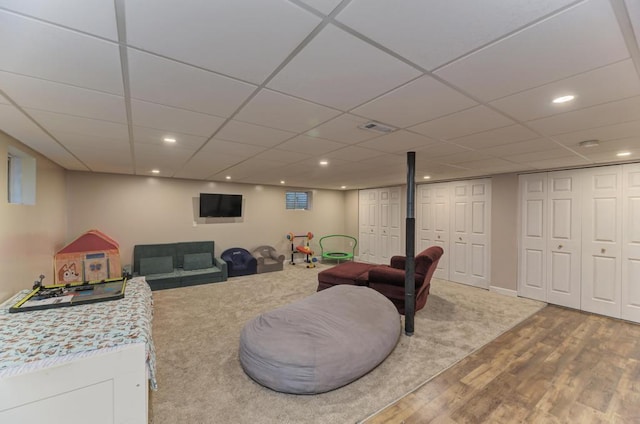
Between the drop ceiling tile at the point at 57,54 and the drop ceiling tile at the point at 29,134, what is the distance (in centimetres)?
84

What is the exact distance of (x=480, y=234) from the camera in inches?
219

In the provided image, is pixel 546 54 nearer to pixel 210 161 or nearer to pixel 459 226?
pixel 210 161

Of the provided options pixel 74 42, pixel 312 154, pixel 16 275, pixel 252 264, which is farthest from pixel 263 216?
pixel 74 42

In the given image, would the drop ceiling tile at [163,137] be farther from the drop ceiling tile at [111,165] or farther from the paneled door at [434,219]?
the paneled door at [434,219]

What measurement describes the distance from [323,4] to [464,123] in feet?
5.70

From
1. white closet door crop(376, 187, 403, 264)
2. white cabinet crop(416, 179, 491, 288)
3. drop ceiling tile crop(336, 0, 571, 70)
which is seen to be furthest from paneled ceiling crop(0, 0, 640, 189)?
white closet door crop(376, 187, 403, 264)

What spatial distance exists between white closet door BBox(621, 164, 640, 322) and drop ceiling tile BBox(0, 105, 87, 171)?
22.7ft

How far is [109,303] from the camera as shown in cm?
221

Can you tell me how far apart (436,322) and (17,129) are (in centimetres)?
501

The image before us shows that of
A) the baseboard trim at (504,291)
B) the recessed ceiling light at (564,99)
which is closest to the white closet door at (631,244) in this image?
the baseboard trim at (504,291)

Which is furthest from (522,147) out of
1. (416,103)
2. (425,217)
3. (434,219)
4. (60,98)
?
(60,98)

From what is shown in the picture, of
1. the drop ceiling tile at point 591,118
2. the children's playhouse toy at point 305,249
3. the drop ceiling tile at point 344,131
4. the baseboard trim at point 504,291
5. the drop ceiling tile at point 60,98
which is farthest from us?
the children's playhouse toy at point 305,249

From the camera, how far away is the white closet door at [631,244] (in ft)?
12.7

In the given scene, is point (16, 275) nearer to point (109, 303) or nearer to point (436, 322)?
point (109, 303)
